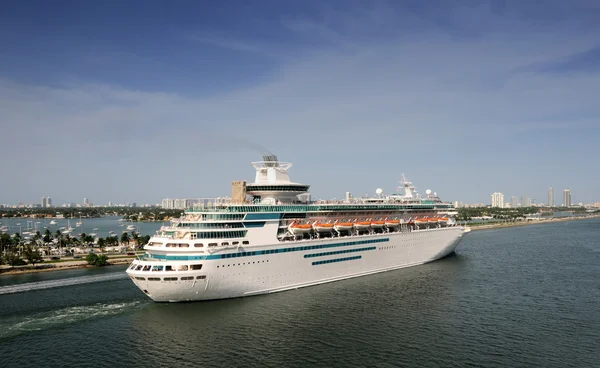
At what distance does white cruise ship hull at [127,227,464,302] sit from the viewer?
31.5 m

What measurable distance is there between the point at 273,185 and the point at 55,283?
24213 millimetres

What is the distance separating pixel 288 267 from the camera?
3672cm

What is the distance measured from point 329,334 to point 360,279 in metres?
15.9

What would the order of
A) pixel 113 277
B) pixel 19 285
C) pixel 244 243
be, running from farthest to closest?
pixel 113 277 < pixel 19 285 < pixel 244 243

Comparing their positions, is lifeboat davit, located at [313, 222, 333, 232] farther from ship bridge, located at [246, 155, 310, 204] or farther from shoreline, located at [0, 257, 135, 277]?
shoreline, located at [0, 257, 135, 277]

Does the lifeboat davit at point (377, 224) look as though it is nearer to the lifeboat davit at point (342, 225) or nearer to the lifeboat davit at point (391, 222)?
the lifeboat davit at point (391, 222)

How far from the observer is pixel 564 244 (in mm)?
75188

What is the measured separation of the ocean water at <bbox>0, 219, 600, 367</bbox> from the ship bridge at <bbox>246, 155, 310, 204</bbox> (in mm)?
9591

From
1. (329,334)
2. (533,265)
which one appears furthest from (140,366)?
(533,265)

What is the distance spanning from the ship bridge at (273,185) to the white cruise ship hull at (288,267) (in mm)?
5708

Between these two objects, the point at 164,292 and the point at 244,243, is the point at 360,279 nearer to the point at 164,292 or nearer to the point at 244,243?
the point at 244,243

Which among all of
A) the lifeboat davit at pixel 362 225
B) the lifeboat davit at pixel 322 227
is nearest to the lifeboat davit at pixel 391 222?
the lifeboat davit at pixel 362 225

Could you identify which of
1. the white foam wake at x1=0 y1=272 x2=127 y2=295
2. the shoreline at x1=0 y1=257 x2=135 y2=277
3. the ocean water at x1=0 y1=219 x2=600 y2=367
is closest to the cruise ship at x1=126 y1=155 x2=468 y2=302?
the ocean water at x1=0 y1=219 x2=600 y2=367

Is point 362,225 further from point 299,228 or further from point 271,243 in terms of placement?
point 271,243
